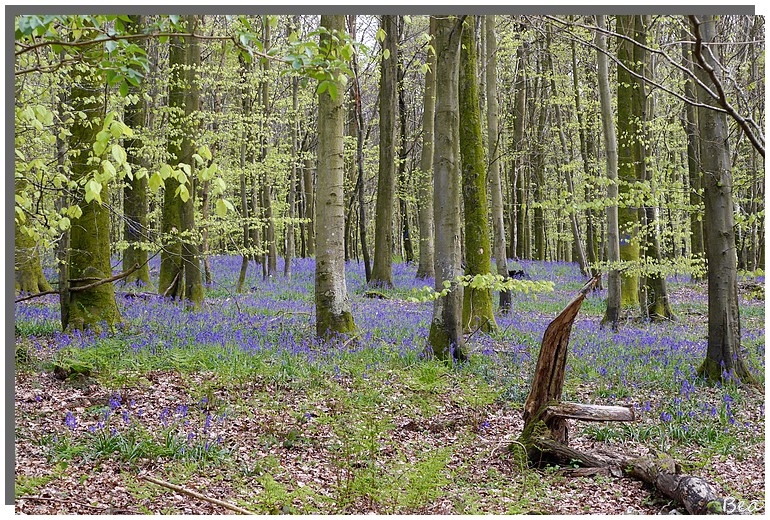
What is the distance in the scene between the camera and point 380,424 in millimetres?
5785

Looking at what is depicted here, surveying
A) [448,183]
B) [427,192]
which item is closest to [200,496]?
[448,183]

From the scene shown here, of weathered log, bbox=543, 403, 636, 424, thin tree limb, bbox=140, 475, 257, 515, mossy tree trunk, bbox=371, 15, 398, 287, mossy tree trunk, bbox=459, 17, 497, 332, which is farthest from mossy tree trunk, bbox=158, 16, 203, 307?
weathered log, bbox=543, 403, 636, 424

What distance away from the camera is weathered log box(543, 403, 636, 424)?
489cm

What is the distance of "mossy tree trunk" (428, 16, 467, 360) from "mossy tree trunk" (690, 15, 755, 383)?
2877 mm

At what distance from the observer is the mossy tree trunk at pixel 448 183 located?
7727 mm

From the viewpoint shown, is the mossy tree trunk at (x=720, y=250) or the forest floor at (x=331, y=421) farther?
the mossy tree trunk at (x=720, y=250)

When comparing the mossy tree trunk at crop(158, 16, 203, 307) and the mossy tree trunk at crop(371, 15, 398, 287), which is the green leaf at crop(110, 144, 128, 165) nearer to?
the mossy tree trunk at crop(158, 16, 203, 307)

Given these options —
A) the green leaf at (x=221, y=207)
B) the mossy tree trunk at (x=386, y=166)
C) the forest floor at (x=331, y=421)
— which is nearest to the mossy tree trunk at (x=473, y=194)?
the forest floor at (x=331, y=421)

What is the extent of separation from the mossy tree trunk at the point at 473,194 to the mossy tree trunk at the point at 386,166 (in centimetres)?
633

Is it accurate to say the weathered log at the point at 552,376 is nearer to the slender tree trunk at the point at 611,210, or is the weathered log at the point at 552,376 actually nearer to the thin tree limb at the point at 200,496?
the thin tree limb at the point at 200,496

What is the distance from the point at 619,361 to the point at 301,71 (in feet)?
21.6

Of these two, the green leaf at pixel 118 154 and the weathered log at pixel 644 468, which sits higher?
the green leaf at pixel 118 154

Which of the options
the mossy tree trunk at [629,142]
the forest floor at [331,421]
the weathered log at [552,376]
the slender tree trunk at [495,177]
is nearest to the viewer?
the forest floor at [331,421]

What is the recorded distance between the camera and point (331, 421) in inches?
227
